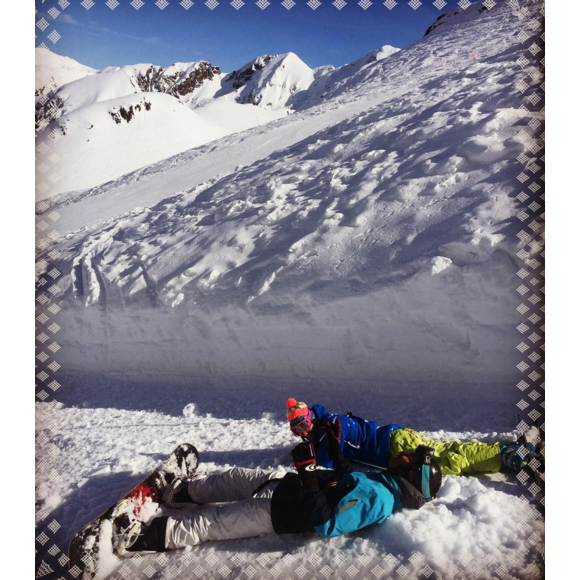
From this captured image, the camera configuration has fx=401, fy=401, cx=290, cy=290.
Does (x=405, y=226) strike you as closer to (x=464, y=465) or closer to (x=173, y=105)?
(x=464, y=465)

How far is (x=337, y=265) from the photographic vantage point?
10.9 feet

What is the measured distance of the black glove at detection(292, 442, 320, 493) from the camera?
1.97 meters

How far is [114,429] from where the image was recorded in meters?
3.09

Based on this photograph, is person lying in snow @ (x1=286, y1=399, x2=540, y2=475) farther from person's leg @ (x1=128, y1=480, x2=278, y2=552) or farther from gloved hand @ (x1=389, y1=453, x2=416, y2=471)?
person's leg @ (x1=128, y1=480, x2=278, y2=552)

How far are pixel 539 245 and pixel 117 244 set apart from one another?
4578mm

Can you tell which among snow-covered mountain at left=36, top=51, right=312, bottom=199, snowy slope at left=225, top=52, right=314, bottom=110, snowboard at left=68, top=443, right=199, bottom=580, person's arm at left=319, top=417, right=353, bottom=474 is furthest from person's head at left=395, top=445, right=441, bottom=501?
snowy slope at left=225, top=52, right=314, bottom=110

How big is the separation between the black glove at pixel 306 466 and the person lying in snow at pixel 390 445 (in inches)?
8.9

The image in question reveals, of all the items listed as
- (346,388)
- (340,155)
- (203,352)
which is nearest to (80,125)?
(340,155)

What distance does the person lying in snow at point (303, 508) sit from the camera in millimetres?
1904

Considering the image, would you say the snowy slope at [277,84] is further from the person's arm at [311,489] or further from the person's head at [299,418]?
the person's arm at [311,489]

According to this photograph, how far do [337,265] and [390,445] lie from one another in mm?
1512

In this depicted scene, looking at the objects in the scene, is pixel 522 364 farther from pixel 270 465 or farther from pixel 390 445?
pixel 270 465

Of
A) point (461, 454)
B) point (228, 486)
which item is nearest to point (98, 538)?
point (228, 486)
